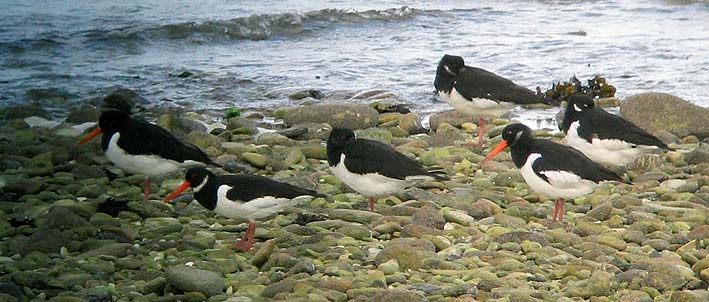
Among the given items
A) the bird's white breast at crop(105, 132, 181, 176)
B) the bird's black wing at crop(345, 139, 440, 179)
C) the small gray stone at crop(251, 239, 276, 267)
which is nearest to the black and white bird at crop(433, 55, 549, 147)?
the bird's black wing at crop(345, 139, 440, 179)

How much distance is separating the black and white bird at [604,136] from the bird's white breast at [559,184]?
901mm

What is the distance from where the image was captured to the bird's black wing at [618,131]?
7.64 metres

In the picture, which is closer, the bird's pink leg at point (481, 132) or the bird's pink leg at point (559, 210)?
the bird's pink leg at point (559, 210)

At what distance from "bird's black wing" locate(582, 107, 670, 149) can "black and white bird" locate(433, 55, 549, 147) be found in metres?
1.01

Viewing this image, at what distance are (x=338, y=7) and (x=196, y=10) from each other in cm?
222

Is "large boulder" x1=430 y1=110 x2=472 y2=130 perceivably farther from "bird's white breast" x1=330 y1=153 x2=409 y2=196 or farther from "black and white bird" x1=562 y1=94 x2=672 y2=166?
"bird's white breast" x1=330 y1=153 x2=409 y2=196

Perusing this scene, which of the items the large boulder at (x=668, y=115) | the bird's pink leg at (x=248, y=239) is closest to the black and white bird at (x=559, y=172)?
the bird's pink leg at (x=248, y=239)

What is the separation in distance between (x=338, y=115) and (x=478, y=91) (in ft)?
4.52

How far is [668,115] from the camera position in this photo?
914 centimetres

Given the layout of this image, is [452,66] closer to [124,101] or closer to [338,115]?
[338,115]

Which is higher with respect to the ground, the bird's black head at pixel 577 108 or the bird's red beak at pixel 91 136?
the bird's black head at pixel 577 108

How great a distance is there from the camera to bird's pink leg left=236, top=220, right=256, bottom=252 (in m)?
6.25

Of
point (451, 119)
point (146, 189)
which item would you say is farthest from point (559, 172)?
point (451, 119)

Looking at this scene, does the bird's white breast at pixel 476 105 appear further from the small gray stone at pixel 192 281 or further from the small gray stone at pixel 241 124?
the small gray stone at pixel 192 281
